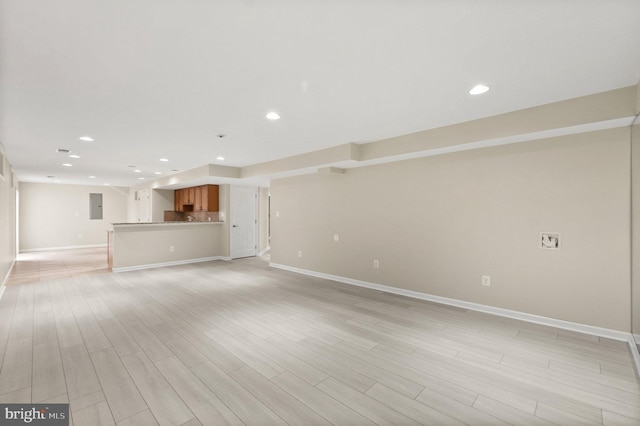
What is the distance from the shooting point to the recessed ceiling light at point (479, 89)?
2451 mm

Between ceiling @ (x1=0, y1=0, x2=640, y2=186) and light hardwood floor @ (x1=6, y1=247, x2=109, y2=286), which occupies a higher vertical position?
ceiling @ (x1=0, y1=0, x2=640, y2=186)

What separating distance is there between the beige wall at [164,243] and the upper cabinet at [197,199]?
678 mm

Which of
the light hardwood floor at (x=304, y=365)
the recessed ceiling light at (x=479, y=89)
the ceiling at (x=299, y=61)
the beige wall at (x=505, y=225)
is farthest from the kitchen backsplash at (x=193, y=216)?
the recessed ceiling light at (x=479, y=89)

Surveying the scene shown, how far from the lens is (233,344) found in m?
2.71

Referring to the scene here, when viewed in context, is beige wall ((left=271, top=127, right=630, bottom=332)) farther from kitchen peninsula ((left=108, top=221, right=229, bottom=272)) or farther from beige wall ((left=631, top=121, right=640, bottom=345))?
kitchen peninsula ((left=108, top=221, right=229, bottom=272))

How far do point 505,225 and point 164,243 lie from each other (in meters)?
7.14

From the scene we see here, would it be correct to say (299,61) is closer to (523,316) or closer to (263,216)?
(523,316)

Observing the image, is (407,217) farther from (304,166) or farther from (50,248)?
(50,248)

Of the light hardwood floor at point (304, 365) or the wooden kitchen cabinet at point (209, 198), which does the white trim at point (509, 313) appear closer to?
the light hardwood floor at point (304, 365)

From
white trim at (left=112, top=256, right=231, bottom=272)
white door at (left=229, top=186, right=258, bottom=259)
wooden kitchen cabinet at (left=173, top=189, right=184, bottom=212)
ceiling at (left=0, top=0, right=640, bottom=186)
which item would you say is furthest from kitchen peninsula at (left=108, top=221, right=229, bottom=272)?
ceiling at (left=0, top=0, right=640, bottom=186)

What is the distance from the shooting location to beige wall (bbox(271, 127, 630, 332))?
9.36ft

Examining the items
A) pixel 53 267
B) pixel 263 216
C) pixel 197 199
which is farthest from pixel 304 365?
pixel 53 267

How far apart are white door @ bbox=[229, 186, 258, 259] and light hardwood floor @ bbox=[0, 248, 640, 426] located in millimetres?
3862

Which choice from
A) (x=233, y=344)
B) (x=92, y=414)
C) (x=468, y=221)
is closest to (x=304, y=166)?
(x=468, y=221)
